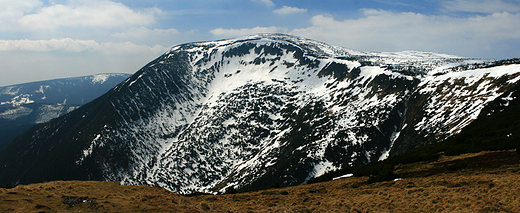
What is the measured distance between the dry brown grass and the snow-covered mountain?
159 ft

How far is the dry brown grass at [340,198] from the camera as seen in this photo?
18.7 m

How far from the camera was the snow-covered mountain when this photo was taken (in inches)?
3479

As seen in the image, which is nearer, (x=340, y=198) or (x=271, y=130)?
(x=340, y=198)

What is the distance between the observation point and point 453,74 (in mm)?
102500

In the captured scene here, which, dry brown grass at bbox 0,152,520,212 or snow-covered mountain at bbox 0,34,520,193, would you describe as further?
snow-covered mountain at bbox 0,34,520,193

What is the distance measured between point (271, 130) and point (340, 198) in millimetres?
143545

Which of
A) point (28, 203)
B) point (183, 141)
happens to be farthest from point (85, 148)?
point (28, 203)

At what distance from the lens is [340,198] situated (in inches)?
1024

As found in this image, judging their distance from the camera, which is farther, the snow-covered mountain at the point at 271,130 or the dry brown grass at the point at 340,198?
the snow-covered mountain at the point at 271,130

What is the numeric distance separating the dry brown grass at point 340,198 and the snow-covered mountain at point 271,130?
159 ft

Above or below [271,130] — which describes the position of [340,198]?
above

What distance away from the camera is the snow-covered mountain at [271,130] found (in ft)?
290

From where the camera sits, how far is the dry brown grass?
61.2ft

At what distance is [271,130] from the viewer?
169375 mm
